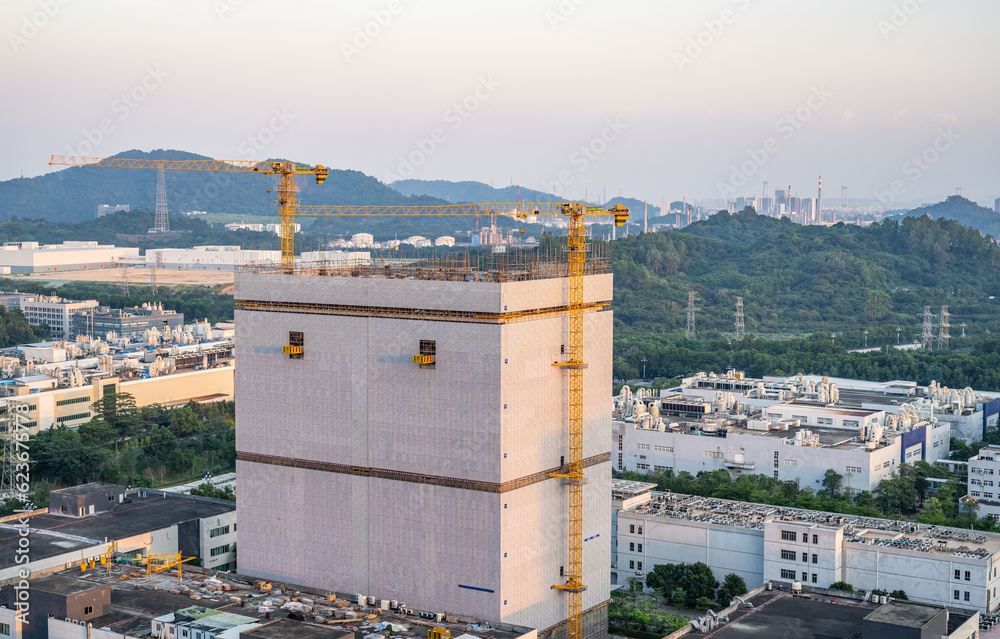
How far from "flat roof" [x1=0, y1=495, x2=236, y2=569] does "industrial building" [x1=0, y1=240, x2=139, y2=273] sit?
101407 mm

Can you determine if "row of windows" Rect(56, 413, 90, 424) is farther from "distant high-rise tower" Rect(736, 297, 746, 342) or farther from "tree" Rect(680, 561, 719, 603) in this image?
"distant high-rise tower" Rect(736, 297, 746, 342)

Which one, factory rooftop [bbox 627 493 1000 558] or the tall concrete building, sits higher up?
the tall concrete building

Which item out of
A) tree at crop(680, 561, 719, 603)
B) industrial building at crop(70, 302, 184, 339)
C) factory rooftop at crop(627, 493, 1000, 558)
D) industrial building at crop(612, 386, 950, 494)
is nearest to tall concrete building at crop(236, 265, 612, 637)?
tree at crop(680, 561, 719, 603)

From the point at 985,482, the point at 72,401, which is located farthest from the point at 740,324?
the point at 72,401

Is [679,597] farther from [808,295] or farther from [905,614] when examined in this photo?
[808,295]

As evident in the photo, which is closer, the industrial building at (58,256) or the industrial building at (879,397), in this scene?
the industrial building at (879,397)

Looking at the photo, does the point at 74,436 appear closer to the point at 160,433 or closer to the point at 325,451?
the point at 160,433

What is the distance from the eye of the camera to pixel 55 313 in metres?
86.1

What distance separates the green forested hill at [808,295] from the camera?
73.4 metres

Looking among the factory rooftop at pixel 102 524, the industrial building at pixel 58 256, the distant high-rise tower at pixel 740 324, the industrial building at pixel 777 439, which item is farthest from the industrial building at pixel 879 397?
the industrial building at pixel 58 256

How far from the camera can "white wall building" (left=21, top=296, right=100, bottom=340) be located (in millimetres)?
85000

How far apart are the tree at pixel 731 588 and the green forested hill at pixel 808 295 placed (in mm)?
40441

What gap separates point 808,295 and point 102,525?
87.1m

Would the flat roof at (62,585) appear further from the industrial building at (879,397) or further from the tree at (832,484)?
the industrial building at (879,397)
